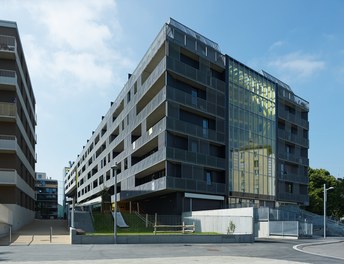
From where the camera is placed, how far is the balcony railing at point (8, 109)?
41.7 metres

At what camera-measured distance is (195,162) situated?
142ft

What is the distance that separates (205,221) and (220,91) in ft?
54.0

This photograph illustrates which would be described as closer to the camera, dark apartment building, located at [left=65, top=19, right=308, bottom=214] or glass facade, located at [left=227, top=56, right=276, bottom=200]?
dark apartment building, located at [left=65, top=19, right=308, bottom=214]

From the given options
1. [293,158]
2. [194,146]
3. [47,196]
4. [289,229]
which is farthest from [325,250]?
[47,196]

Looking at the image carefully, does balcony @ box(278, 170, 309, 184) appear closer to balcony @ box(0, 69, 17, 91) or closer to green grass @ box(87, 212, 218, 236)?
green grass @ box(87, 212, 218, 236)

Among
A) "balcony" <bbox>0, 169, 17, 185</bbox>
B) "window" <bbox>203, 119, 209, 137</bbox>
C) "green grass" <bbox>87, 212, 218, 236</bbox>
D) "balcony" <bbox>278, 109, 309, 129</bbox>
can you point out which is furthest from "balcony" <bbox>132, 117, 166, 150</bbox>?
"balcony" <bbox>278, 109, 309, 129</bbox>

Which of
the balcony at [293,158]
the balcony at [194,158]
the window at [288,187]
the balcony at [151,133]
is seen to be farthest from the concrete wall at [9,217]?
the window at [288,187]

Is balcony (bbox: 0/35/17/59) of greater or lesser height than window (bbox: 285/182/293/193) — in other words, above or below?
above

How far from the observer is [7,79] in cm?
4212

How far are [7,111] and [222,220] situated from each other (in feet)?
75.6

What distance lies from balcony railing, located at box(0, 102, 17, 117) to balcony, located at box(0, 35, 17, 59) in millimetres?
4977

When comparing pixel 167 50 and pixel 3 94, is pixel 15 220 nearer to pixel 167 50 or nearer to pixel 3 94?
pixel 3 94

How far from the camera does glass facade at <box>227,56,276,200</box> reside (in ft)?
159

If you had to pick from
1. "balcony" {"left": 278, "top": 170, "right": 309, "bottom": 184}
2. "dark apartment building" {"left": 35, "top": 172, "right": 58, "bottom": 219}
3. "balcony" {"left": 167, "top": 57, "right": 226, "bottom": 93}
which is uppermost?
"balcony" {"left": 167, "top": 57, "right": 226, "bottom": 93}
